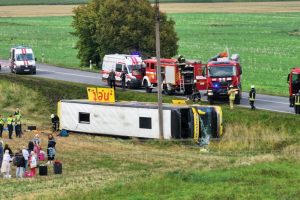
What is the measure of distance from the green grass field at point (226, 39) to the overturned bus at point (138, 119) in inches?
681

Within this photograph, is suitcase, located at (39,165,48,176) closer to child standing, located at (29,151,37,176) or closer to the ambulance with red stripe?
child standing, located at (29,151,37,176)

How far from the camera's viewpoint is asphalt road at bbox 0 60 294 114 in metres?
58.8

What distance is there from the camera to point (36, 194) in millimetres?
36875

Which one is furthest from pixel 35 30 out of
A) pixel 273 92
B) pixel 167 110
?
pixel 167 110

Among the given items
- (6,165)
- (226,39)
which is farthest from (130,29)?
(226,39)

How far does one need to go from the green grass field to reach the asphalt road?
18.7 ft

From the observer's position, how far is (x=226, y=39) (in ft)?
439

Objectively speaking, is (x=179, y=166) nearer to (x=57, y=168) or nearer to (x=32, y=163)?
(x=57, y=168)

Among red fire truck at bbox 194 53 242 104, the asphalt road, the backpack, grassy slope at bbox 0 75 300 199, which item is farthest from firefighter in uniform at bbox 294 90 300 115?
the backpack

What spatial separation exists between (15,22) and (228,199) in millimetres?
140510

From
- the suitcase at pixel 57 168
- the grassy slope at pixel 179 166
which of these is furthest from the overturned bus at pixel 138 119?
the suitcase at pixel 57 168

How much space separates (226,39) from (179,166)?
90.7m

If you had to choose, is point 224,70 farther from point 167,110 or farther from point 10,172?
point 10,172

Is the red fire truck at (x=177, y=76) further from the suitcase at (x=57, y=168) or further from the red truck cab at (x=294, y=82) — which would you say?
the suitcase at (x=57, y=168)
